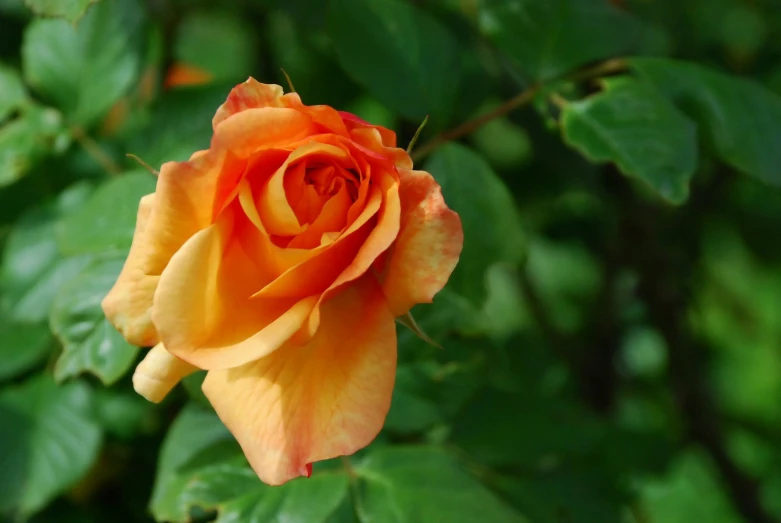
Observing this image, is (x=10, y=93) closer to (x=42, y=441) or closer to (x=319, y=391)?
(x=42, y=441)

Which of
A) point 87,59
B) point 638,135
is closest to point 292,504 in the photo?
point 638,135

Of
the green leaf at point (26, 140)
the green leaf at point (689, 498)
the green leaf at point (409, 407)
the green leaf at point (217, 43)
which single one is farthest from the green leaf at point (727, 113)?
the green leaf at point (689, 498)

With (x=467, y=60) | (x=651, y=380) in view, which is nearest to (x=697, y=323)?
(x=651, y=380)

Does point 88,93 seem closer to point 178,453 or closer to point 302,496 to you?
point 178,453

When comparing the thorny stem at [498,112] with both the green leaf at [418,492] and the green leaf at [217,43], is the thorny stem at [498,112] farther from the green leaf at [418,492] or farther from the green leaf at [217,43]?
the green leaf at [217,43]

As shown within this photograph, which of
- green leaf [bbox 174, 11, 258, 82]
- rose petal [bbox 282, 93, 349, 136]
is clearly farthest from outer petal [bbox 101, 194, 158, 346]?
green leaf [bbox 174, 11, 258, 82]

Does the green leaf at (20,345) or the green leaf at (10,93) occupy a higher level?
the green leaf at (10,93)
